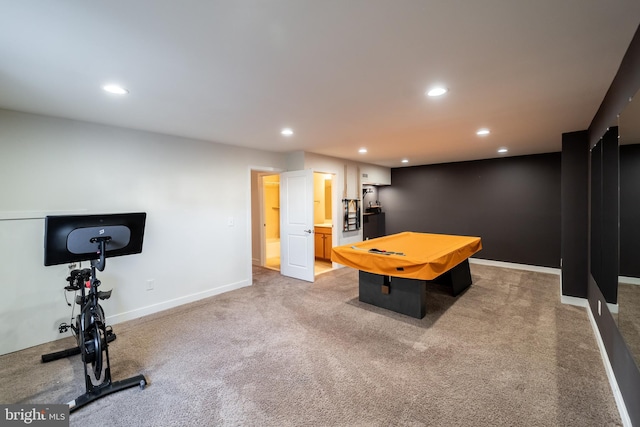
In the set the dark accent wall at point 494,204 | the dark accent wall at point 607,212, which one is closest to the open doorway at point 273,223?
the dark accent wall at point 494,204

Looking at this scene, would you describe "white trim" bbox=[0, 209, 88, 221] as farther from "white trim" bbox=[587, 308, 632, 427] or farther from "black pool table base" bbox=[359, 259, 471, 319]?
"white trim" bbox=[587, 308, 632, 427]

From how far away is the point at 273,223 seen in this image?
7402mm

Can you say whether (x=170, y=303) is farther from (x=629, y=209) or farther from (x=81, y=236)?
(x=629, y=209)

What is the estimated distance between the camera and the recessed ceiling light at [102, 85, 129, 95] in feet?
7.03

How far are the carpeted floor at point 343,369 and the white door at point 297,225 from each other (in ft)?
4.06

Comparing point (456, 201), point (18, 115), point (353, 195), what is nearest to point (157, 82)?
point (18, 115)

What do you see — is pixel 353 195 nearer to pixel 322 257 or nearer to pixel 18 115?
pixel 322 257

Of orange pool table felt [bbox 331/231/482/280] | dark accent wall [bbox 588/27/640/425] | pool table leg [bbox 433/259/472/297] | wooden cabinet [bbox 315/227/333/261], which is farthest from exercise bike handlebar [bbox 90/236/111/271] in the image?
wooden cabinet [bbox 315/227/333/261]

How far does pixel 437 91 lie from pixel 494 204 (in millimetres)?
4640

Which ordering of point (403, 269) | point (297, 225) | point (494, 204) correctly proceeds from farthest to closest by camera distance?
point (494, 204) < point (297, 225) < point (403, 269)

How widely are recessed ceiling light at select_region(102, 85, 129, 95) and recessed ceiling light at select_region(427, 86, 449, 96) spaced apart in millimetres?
2507

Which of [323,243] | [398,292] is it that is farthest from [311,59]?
[323,243]

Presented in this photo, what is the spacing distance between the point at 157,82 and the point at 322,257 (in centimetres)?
502

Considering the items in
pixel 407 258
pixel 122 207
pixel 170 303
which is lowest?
pixel 170 303
